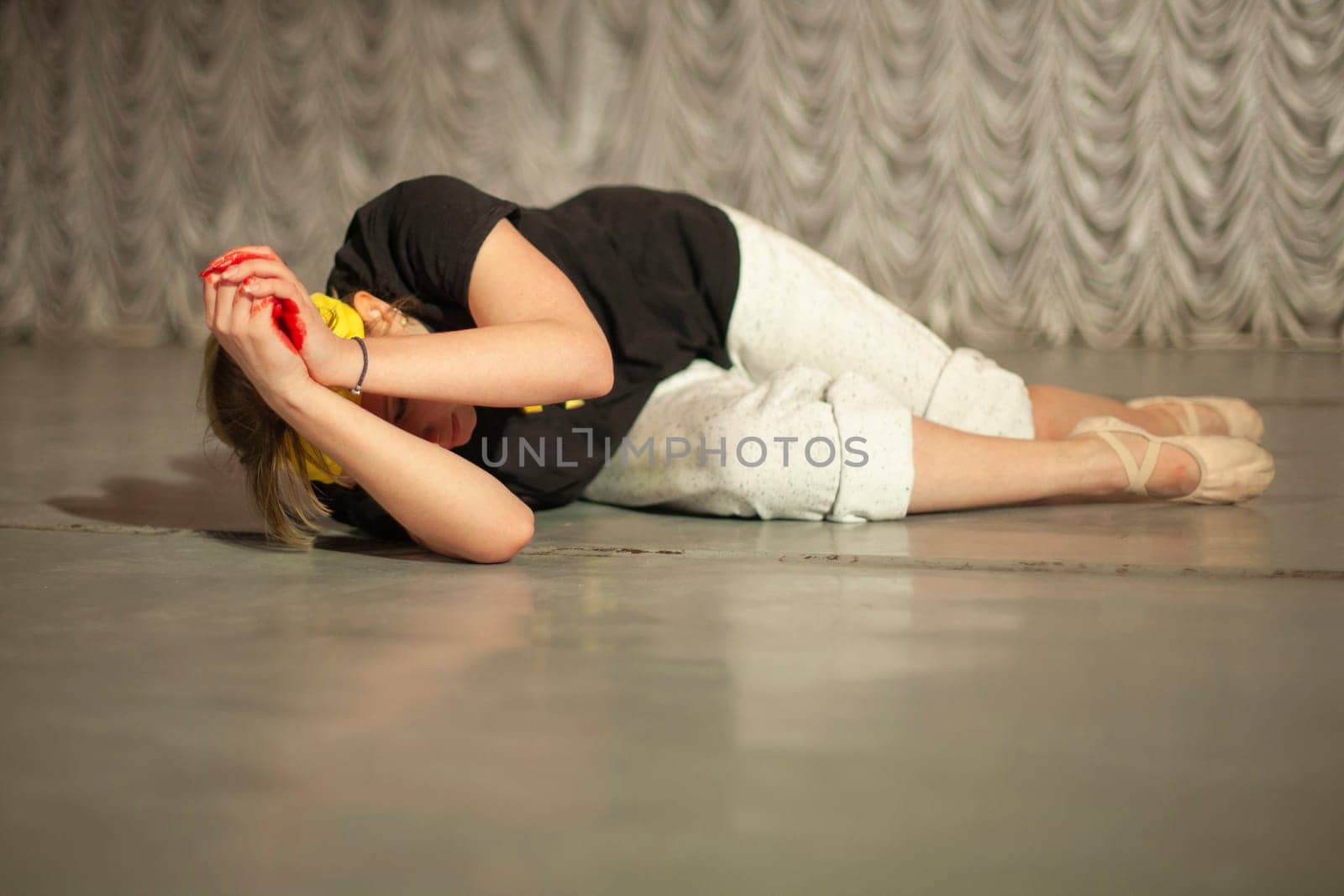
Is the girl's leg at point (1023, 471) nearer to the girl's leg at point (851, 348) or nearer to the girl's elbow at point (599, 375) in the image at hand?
the girl's leg at point (851, 348)

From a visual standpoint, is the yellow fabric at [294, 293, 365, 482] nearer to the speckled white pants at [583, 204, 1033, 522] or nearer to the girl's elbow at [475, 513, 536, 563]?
the girl's elbow at [475, 513, 536, 563]

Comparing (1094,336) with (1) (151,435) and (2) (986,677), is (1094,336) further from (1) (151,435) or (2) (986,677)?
(2) (986,677)

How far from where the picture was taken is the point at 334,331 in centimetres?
119

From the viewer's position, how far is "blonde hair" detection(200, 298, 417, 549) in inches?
47.5

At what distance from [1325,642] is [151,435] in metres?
1.96

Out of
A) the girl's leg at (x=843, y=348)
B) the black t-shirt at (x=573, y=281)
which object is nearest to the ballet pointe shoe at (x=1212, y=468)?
the girl's leg at (x=843, y=348)

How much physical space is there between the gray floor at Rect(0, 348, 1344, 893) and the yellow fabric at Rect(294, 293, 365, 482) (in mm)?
100

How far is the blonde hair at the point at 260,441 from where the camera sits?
121 centimetres

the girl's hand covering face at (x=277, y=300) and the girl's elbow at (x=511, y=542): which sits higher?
the girl's hand covering face at (x=277, y=300)

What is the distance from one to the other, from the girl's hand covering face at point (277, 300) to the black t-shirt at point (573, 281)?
0.22 m

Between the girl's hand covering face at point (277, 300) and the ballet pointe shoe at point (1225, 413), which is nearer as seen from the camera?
the girl's hand covering face at point (277, 300)

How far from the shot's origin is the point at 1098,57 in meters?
4.69

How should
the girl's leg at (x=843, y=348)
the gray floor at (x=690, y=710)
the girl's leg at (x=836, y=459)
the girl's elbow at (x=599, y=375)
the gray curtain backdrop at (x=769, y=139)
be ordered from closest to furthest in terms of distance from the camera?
the gray floor at (x=690, y=710)
the girl's elbow at (x=599, y=375)
the girl's leg at (x=836, y=459)
the girl's leg at (x=843, y=348)
the gray curtain backdrop at (x=769, y=139)

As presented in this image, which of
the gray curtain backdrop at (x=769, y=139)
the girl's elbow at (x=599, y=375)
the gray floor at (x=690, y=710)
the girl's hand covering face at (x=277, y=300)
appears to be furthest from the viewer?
the gray curtain backdrop at (x=769, y=139)
